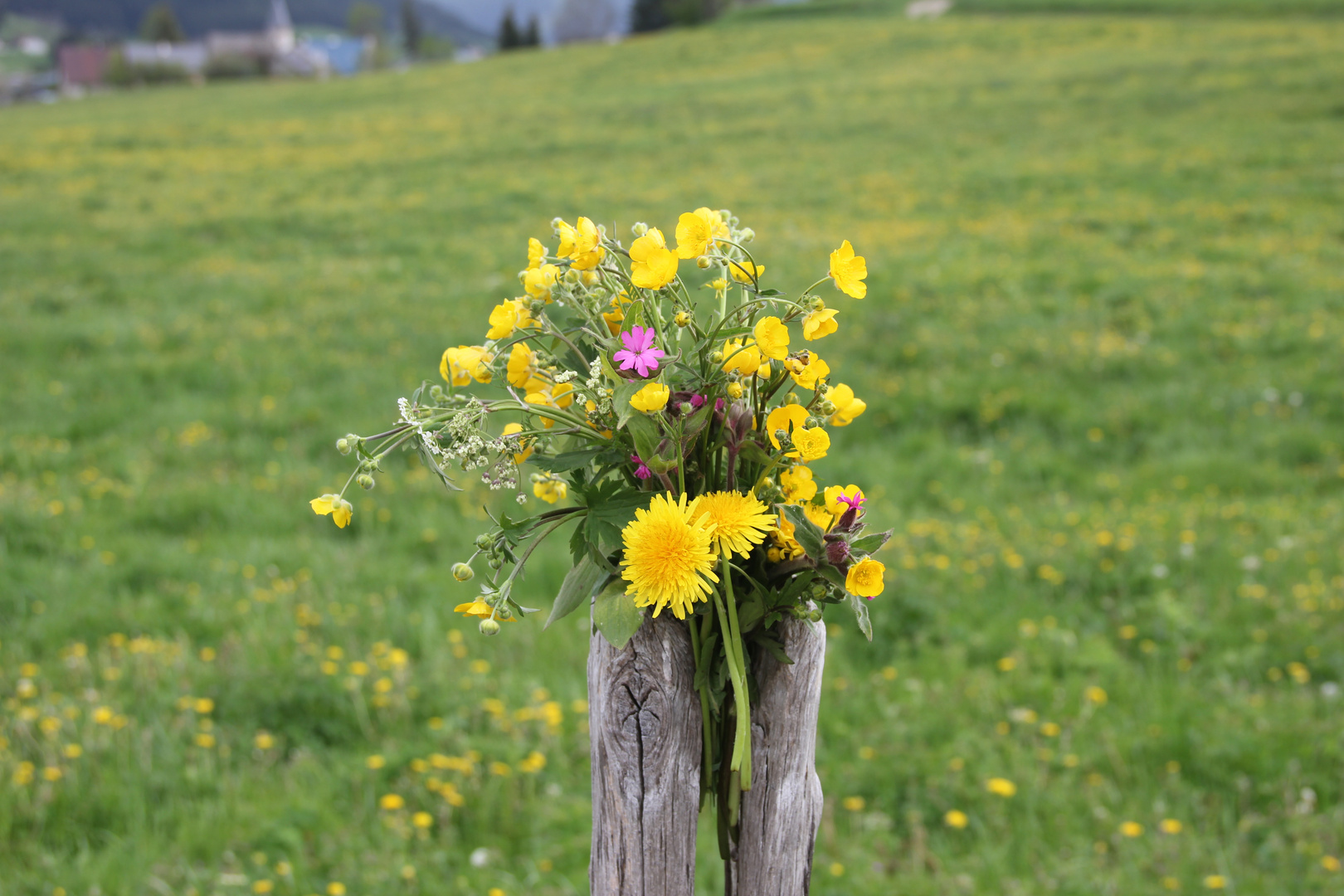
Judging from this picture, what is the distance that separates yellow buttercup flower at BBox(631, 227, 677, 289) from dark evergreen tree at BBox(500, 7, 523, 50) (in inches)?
2556

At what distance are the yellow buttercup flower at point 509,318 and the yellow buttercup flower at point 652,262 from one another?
0.54 ft

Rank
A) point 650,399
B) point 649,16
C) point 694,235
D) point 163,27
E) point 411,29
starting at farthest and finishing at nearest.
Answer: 1. point 163,27
2. point 411,29
3. point 649,16
4. point 694,235
5. point 650,399

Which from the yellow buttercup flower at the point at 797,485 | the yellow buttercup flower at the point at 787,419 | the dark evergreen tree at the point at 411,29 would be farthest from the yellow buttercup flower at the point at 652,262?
the dark evergreen tree at the point at 411,29

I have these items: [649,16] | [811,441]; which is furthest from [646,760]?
[649,16]

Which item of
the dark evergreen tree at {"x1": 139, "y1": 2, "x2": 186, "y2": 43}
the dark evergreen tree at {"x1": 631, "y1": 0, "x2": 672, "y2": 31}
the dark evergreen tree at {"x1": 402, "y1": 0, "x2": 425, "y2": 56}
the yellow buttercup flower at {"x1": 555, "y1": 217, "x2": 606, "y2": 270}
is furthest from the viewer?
the dark evergreen tree at {"x1": 139, "y1": 2, "x2": 186, "y2": 43}

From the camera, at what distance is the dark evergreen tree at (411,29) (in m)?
87.4

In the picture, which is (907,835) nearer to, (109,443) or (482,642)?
(482,642)

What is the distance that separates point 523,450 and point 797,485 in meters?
0.37

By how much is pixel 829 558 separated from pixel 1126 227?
36.7 ft

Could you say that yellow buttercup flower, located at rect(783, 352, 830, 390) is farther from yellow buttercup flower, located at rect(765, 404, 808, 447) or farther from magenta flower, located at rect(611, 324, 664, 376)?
magenta flower, located at rect(611, 324, 664, 376)

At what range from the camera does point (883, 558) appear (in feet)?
16.1

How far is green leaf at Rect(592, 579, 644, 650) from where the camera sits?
1.22 meters

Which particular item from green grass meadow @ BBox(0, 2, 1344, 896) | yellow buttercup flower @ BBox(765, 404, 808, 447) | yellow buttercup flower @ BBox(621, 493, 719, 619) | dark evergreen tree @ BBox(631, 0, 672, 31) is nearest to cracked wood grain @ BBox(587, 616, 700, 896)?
yellow buttercup flower @ BBox(621, 493, 719, 619)

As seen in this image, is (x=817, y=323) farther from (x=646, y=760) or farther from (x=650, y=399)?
(x=646, y=760)
